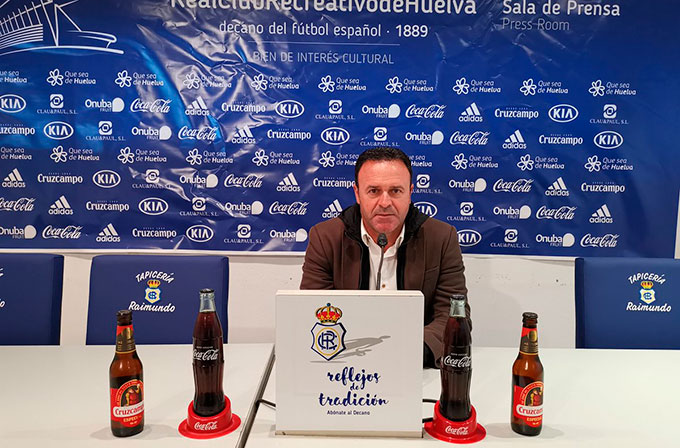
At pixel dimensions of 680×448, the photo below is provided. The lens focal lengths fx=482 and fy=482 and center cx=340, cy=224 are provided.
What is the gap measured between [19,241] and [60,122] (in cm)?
66

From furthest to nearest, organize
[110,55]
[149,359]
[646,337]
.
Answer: [110,55] → [646,337] → [149,359]

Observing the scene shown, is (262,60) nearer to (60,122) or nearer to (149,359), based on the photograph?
(60,122)

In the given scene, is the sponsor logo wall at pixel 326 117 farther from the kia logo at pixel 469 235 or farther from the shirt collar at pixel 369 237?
the shirt collar at pixel 369 237

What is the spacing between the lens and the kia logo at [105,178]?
2.48 meters

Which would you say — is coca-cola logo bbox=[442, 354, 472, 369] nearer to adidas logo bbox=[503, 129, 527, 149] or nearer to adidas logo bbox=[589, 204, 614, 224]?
adidas logo bbox=[503, 129, 527, 149]

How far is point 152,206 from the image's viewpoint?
8.23ft

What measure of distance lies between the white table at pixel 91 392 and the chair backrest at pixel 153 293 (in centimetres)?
22

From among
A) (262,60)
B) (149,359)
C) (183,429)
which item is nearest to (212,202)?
(262,60)

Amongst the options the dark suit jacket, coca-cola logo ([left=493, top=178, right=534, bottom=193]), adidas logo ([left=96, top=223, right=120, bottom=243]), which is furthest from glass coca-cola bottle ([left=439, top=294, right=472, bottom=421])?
adidas logo ([left=96, top=223, right=120, bottom=243])

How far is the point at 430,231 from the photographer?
5.99ft

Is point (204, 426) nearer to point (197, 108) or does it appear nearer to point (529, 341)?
point (529, 341)

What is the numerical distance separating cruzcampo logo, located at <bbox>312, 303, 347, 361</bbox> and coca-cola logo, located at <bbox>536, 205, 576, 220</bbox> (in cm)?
189

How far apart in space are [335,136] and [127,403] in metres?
1.79

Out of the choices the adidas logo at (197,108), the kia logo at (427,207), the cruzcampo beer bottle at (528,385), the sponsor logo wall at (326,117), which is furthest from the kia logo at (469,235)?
the cruzcampo beer bottle at (528,385)
